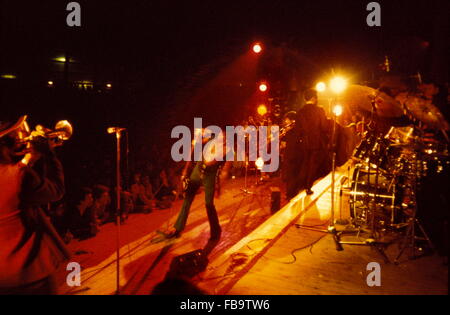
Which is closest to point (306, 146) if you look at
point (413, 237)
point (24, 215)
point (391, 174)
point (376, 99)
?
point (391, 174)

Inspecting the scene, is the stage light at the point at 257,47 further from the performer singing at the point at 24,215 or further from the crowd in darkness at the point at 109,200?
the performer singing at the point at 24,215

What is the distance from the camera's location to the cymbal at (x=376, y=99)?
4.37m

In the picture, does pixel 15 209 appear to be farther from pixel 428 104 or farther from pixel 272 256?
pixel 428 104

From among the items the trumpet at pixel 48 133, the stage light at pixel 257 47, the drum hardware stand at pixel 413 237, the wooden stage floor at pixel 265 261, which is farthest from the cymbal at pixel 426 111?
the stage light at pixel 257 47

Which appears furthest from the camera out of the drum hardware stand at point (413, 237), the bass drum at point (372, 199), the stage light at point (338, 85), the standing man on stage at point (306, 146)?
the standing man on stage at point (306, 146)

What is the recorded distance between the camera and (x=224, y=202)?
8891 millimetres

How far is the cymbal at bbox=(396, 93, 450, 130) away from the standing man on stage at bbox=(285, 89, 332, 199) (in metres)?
2.55

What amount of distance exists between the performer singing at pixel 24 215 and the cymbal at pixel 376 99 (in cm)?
396

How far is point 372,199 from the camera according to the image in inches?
195

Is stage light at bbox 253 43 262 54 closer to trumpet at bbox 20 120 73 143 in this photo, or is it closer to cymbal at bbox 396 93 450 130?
cymbal at bbox 396 93 450 130

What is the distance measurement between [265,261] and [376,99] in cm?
268

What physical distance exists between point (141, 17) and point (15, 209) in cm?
1135

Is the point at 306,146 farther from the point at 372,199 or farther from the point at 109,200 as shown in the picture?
the point at 109,200

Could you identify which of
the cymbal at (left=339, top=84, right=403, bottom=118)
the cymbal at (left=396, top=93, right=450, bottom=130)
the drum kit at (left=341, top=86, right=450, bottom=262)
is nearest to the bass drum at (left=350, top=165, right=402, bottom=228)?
the drum kit at (left=341, top=86, right=450, bottom=262)
